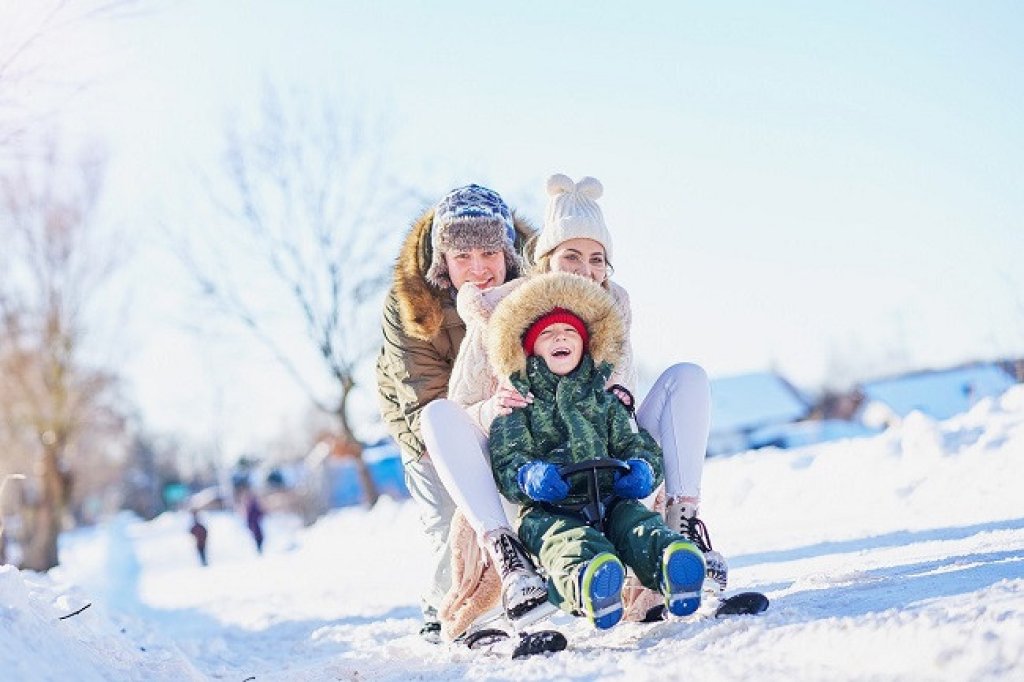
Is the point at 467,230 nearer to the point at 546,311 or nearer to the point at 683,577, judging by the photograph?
the point at 546,311

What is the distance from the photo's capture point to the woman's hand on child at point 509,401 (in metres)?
3.71

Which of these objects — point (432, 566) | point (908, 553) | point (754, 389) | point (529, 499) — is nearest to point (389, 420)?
point (432, 566)

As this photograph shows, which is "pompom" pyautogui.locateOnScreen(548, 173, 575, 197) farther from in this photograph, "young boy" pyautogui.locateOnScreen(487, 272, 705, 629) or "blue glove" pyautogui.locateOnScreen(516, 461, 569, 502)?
"blue glove" pyautogui.locateOnScreen(516, 461, 569, 502)

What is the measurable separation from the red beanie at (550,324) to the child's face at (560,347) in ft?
0.05

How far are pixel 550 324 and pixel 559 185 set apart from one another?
45.6 inches

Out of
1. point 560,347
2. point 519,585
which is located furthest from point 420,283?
point 519,585

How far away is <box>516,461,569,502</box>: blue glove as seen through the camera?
3391 millimetres

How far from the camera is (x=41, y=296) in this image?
2064 cm

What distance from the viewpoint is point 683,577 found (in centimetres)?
306

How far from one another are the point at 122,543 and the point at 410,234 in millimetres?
35057

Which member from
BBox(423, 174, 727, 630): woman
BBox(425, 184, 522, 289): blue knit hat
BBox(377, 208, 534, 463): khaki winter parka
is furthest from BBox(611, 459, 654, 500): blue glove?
BBox(425, 184, 522, 289): blue knit hat

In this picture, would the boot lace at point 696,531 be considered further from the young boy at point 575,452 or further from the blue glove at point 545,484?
the blue glove at point 545,484

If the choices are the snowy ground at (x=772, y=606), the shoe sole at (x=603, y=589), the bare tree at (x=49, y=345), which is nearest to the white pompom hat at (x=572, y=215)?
the snowy ground at (x=772, y=606)


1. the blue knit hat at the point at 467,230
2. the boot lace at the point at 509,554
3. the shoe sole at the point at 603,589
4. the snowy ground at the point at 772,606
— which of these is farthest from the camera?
the blue knit hat at the point at 467,230
